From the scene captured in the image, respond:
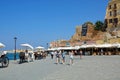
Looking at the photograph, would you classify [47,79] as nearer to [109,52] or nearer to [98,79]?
[98,79]

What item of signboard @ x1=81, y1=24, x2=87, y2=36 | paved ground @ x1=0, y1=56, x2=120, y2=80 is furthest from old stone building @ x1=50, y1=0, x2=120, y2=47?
paved ground @ x1=0, y1=56, x2=120, y2=80

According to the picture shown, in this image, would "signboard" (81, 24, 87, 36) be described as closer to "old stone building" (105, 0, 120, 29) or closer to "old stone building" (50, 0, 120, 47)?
"old stone building" (50, 0, 120, 47)

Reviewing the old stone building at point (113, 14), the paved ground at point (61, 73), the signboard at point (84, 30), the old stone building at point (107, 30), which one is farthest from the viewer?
the signboard at point (84, 30)

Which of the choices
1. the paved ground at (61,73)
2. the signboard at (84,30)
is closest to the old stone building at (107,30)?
the signboard at (84,30)

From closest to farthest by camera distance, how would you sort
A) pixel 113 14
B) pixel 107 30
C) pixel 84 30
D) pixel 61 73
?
1. pixel 61 73
2. pixel 107 30
3. pixel 113 14
4. pixel 84 30

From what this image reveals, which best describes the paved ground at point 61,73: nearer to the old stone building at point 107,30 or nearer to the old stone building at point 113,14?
the old stone building at point 107,30

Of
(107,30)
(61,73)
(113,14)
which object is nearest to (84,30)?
(107,30)

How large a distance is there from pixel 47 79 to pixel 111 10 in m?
78.2

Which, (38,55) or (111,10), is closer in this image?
(38,55)

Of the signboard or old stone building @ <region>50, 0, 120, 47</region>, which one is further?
the signboard

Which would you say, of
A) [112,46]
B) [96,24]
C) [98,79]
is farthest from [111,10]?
[98,79]

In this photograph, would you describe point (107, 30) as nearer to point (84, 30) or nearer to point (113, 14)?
point (113, 14)

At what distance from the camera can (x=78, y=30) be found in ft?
332

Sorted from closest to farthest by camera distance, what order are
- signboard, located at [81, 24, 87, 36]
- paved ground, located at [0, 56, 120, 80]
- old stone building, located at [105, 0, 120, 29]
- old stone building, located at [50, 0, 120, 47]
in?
paved ground, located at [0, 56, 120, 80]
old stone building, located at [50, 0, 120, 47]
old stone building, located at [105, 0, 120, 29]
signboard, located at [81, 24, 87, 36]
